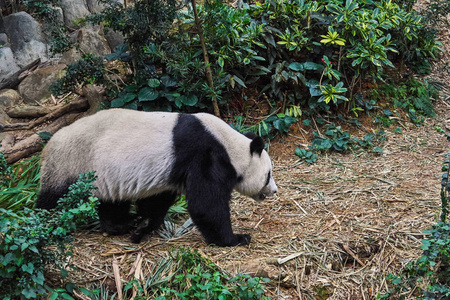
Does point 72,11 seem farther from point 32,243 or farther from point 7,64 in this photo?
point 32,243

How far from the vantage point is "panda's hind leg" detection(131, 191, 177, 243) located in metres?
4.24

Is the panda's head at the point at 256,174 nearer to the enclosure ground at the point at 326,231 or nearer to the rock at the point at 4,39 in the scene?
the enclosure ground at the point at 326,231

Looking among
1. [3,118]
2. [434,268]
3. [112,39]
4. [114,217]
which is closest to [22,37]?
[112,39]

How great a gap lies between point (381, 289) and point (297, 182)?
2.02m

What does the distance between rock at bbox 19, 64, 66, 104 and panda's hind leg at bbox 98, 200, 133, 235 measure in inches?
142

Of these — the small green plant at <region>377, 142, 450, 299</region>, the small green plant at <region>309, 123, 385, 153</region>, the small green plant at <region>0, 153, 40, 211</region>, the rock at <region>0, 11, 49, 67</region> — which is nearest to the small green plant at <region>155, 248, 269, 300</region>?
the small green plant at <region>377, 142, 450, 299</region>

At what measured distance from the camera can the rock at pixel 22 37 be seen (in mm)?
7953

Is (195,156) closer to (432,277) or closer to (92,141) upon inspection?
(92,141)

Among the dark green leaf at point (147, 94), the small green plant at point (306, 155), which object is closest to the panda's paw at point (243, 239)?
the small green plant at point (306, 155)

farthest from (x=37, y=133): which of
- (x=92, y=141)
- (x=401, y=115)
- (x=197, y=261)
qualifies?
(x=401, y=115)

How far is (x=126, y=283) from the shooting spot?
3383mm

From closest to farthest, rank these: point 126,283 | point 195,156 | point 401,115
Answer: point 126,283
point 195,156
point 401,115

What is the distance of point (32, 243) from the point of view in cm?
271

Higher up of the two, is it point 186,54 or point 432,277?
point 186,54
